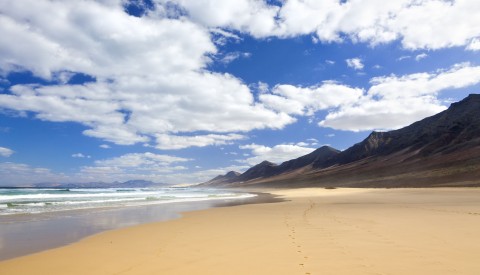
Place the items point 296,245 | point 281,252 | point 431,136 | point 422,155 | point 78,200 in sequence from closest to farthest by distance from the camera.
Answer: point 281,252
point 296,245
point 78,200
point 422,155
point 431,136

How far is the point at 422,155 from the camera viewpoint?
93.1 m

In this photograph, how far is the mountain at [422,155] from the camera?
5847cm

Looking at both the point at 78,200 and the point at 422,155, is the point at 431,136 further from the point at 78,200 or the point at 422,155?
the point at 78,200

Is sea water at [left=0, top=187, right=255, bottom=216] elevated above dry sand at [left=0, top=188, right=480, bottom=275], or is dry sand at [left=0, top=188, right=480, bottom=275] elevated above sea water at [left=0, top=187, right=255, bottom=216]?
sea water at [left=0, top=187, right=255, bottom=216]

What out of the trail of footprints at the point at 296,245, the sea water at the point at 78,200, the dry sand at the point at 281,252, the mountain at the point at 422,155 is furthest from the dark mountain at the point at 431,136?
the trail of footprints at the point at 296,245

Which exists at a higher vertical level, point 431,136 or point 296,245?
point 431,136

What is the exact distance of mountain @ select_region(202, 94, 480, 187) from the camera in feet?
192

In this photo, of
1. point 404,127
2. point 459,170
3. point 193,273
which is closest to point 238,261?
point 193,273

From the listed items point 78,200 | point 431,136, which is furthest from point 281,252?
point 431,136

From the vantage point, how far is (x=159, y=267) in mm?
6598

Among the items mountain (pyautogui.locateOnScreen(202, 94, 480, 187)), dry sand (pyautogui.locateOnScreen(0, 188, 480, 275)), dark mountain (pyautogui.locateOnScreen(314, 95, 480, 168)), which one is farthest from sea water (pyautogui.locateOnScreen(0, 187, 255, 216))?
dark mountain (pyautogui.locateOnScreen(314, 95, 480, 168))

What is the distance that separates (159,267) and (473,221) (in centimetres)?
1092

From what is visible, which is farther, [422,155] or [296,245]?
[422,155]

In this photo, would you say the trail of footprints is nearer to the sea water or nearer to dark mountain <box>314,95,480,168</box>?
the sea water
